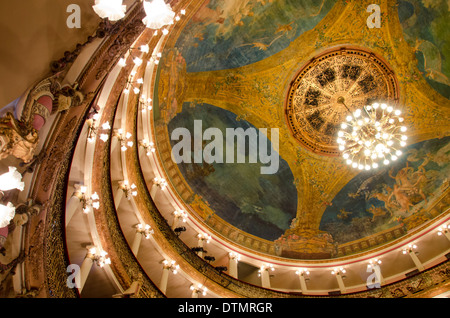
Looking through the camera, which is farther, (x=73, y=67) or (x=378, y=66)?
(x=378, y=66)

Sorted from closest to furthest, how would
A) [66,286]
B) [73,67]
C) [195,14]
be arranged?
[73,67], [66,286], [195,14]

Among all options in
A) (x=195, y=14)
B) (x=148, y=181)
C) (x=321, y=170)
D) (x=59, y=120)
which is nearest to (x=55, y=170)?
(x=59, y=120)

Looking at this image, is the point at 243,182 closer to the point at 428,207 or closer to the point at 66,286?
the point at 428,207

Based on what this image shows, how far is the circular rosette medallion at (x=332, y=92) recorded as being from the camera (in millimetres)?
14492

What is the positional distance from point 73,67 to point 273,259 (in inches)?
504

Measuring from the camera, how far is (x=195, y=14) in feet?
37.5

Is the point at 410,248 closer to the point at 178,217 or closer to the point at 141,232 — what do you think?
the point at 178,217

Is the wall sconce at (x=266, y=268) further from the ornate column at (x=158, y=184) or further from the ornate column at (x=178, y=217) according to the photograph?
the ornate column at (x=158, y=184)

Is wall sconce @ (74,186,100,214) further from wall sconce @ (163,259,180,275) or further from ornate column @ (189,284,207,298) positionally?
ornate column @ (189,284,207,298)

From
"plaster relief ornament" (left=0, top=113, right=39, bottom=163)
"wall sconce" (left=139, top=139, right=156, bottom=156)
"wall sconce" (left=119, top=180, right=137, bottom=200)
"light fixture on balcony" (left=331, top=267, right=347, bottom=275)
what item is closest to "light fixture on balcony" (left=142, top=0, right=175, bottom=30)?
"plaster relief ornament" (left=0, top=113, right=39, bottom=163)

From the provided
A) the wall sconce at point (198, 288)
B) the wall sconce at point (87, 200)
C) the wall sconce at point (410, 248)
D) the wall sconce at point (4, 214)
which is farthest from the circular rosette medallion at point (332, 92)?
the wall sconce at point (4, 214)

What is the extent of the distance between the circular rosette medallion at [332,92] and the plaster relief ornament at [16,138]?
42.6 feet

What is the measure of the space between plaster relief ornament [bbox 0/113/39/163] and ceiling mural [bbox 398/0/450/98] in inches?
596

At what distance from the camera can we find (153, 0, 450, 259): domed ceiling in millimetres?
13086
